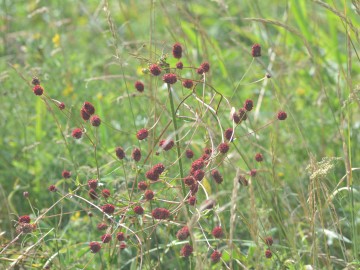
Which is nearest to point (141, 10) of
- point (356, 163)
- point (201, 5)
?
point (201, 5)

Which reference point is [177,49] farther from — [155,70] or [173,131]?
[173,131]

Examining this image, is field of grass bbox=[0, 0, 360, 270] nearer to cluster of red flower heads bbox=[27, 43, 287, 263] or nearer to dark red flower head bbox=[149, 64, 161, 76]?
cluster of red flower heads bbox=[27, 43, 287, 263]

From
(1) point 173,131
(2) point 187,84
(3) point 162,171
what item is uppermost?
(2) point 187,84

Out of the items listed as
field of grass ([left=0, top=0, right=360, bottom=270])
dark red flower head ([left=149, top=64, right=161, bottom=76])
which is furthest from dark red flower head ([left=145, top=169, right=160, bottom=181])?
field of grass ([left=0, top=0, right=360, bottom=270])

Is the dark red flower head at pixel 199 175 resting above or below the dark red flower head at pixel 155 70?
below

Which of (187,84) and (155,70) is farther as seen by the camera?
(187,84)

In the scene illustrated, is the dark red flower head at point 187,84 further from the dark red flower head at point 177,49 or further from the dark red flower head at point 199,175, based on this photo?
the dark red flower head at point 199,175

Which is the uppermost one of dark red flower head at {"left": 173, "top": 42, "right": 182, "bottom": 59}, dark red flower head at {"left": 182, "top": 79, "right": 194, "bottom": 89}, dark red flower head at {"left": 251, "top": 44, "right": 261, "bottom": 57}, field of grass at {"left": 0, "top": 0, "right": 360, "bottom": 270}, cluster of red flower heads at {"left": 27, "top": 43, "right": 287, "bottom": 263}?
dark red flower head at {"left": 173, "top": 42, "right": 182, "bottom": 59}

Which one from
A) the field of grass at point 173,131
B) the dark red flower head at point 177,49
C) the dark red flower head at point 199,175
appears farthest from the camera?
the field of grass at point 173,131

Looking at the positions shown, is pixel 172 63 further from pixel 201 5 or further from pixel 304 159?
pixel 201 5

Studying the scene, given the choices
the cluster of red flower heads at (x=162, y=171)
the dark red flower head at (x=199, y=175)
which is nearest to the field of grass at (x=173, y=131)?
the cluster of red flower heads at (x=162, y=171)

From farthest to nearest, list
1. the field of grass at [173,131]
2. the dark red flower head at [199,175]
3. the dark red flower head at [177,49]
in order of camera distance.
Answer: the field of grass at [173,131], the dark red flower head at [177,49], the dark red flower head at [199,175]

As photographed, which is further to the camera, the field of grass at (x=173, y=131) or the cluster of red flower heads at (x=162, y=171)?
the field of grass at (x=173, y=131)

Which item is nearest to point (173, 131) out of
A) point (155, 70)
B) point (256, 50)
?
point (256, 50)
